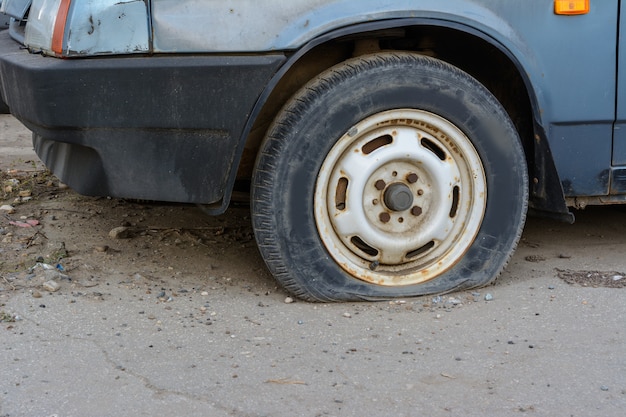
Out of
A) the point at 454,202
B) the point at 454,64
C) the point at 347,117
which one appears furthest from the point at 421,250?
the point at 454,64

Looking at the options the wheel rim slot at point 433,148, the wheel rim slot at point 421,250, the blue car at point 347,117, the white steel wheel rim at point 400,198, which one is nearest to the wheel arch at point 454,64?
the blue car at point 347,117

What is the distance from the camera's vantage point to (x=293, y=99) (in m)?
Answer: 3.36

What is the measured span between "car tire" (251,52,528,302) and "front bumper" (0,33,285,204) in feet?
0.65

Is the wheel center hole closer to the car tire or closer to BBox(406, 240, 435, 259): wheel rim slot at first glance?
the car tire

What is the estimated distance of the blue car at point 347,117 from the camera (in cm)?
319

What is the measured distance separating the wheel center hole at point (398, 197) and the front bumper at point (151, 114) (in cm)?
63

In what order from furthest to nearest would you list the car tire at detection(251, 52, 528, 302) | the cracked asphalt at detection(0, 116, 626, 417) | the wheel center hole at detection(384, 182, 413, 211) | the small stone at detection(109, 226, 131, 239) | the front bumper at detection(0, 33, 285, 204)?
1. the small stone at detection(109, 226, 131, 239)
2. the wheel center hole at detection(384, 182, 413, 211)
3. the car tire at detection(251, 52, 528, 302)
4. the front bumper at detection(0, 33, 285, 204)
5. the cracked asphalt at detection(0, 116, 626, 417)

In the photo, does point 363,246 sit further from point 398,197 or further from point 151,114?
point 151,114

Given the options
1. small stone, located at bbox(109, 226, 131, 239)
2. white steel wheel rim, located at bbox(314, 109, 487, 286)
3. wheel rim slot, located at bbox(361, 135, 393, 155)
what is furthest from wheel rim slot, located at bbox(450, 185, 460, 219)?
small stone, located at bbox(109, 226, 131, 239)

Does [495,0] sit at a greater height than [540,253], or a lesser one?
greater

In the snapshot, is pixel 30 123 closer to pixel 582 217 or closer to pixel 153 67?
pixel 153 67

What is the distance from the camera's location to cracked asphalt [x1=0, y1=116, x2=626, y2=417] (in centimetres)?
271

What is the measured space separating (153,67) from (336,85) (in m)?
0.69

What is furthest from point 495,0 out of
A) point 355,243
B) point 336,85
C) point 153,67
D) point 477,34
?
point 153,67
